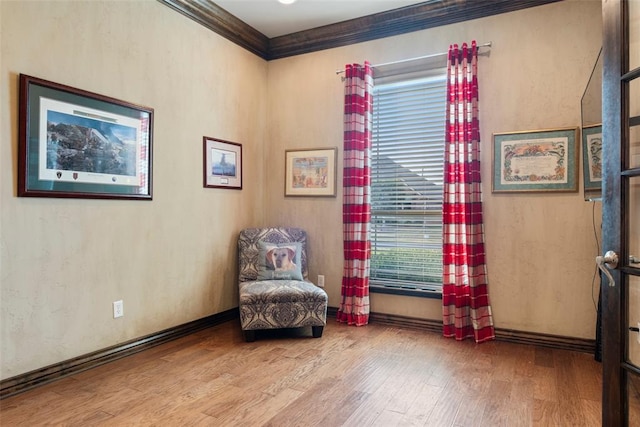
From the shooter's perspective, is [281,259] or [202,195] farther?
[281,259]

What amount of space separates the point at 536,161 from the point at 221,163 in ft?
9.16

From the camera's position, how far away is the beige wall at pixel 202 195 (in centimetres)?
238

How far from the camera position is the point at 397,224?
A: 3.84 m

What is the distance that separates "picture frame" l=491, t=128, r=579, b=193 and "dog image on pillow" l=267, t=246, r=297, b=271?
191cm

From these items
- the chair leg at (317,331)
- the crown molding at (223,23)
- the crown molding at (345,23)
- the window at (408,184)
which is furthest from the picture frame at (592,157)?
the crown molding at (223,23)

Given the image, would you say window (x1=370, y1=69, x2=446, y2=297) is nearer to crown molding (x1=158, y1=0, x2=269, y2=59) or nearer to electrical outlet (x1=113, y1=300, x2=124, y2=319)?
crown molding (x1=158, y1=0, x2=269, y2=59)

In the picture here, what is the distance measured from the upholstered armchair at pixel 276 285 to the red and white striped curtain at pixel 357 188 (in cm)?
44

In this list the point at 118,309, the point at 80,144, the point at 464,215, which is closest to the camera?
the point at 80,144

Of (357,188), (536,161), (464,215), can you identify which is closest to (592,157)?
(536,161)

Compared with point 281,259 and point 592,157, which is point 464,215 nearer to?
point 592,157

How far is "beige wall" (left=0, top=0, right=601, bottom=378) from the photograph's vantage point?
2.38 meters

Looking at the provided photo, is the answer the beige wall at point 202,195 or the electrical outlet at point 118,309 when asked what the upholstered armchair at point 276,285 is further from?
the electrical outlet at point 118,309

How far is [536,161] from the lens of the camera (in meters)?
3.19

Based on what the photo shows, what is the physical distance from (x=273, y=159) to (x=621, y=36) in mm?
3311
